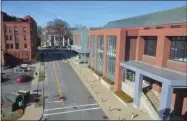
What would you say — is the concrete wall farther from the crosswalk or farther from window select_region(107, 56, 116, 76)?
the crosswalk

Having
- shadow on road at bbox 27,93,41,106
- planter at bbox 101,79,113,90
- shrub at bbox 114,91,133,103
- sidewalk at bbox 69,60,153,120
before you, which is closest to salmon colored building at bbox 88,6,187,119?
planter at bbox 101,79,113,90

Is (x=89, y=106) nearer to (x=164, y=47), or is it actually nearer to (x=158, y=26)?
(x=164, y=47)

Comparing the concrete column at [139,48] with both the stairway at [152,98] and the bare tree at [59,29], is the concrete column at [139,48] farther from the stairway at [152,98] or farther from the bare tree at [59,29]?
the bare tree at [59,29]

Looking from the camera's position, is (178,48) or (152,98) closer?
(178,48)

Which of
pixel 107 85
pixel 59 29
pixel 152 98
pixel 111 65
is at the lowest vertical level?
pixel 107 85

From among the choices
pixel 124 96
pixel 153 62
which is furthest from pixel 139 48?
pixel 124 96

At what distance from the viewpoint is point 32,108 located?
76.6 ft

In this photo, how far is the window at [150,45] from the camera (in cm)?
2505

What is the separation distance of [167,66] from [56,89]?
19066 mm

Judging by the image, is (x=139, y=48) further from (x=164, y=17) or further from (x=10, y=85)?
(x=10, y=85)

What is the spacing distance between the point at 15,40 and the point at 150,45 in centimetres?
4338

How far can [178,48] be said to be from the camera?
20.8 meters

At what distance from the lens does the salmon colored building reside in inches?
742

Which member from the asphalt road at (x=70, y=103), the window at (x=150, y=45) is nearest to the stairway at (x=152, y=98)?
the window at (x=150, y=45)
